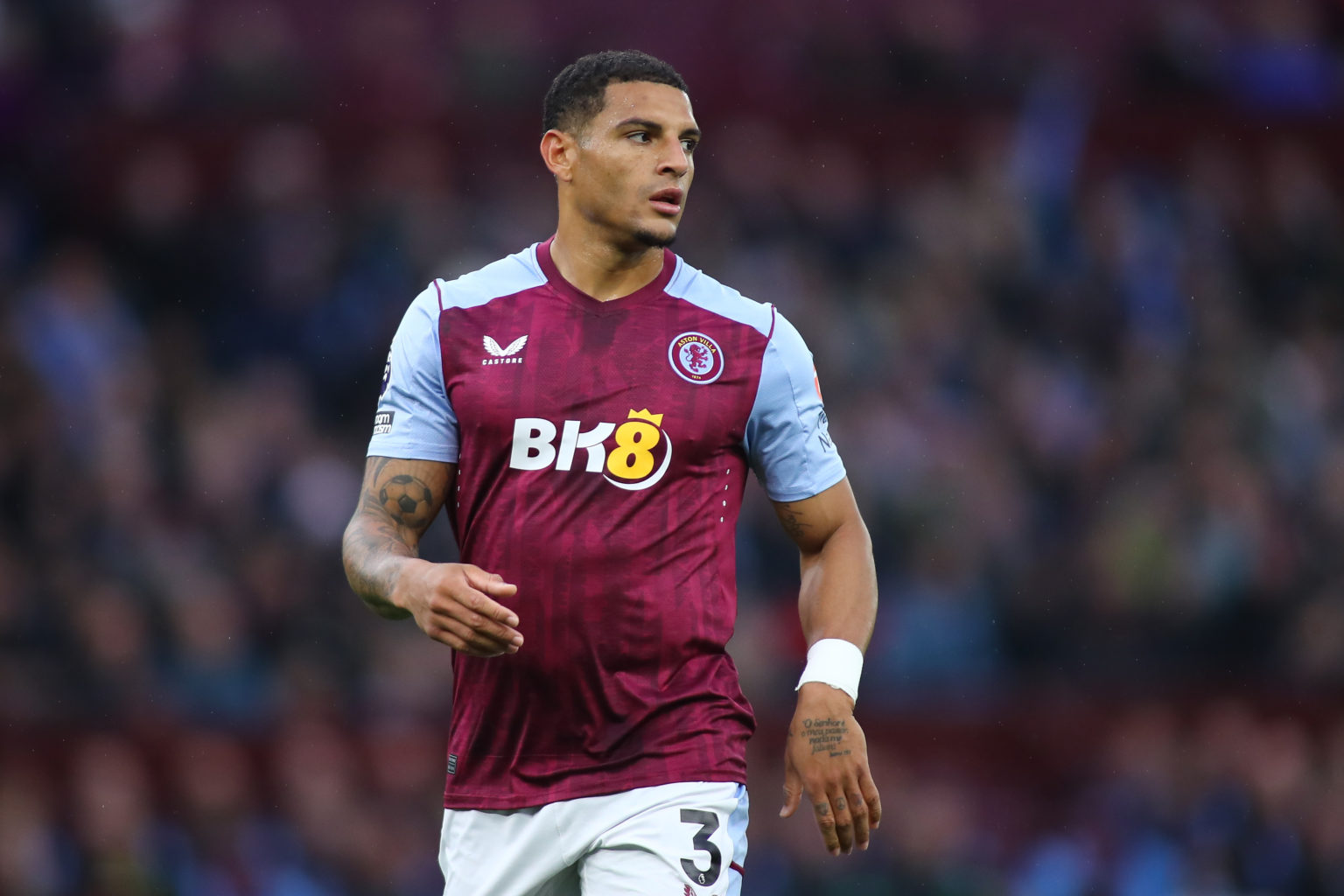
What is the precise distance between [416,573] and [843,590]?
126cm

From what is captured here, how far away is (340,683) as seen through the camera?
37.4ft

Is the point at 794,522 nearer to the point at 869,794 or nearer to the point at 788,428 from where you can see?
the point at 788,428

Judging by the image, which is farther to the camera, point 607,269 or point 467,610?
point 607,269

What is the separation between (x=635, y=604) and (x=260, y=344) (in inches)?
351

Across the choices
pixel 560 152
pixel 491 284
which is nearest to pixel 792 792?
pixel 491 284

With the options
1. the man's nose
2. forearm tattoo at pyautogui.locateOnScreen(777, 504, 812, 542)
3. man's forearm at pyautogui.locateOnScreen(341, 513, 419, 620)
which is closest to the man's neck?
the man's nose

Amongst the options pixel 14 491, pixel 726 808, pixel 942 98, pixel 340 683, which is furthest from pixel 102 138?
pixel 726 808

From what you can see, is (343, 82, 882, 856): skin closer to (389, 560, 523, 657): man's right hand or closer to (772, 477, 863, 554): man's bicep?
(772, 477, 863, 554): man's bicep

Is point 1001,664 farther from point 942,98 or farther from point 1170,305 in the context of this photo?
point 942,98

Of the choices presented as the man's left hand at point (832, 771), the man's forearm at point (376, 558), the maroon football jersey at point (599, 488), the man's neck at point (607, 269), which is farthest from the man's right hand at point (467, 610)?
the man's neck at point (607, 269)

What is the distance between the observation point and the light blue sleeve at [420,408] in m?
5.11

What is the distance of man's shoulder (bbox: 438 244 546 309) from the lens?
17.1 feet

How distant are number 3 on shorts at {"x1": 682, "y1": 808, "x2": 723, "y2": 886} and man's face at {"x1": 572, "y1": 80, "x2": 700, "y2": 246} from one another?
155cm

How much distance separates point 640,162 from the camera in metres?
5.23
